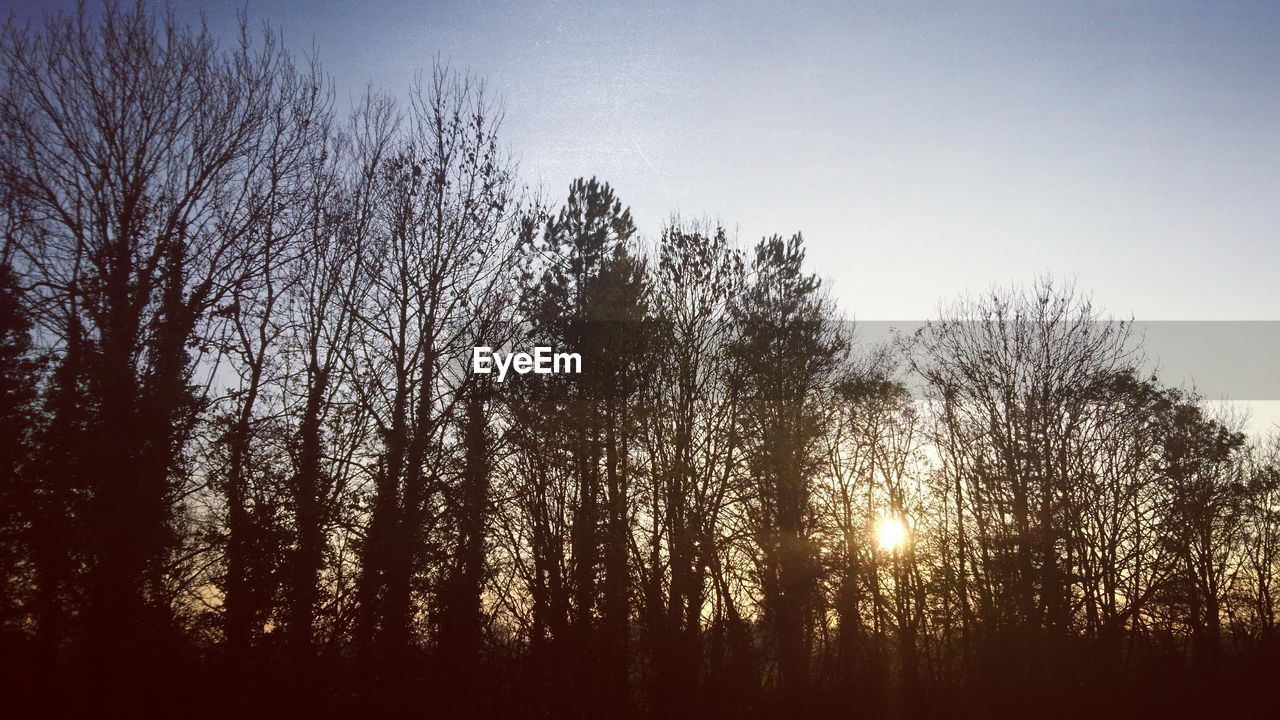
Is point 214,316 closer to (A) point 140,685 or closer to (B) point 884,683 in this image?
(A) point 140,685

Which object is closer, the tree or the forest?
the forest

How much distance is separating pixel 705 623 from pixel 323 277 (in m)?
13.6

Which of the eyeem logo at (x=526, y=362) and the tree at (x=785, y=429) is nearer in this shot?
the eyeem logo at (x=526, y=362)

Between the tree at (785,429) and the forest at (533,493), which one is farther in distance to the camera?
the tree at (785,429)

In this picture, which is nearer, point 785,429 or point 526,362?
point 526,362

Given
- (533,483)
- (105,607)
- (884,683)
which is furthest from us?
(884,683)

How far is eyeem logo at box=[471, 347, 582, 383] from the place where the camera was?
51.2ft

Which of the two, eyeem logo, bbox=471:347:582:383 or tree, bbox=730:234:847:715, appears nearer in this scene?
eyeem logo, bbox=471:347:582:383

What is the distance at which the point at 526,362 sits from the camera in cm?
1686

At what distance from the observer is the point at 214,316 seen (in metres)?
13.1

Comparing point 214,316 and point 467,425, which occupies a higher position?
point 214,316

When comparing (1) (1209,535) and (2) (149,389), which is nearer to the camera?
(2) (149,389)

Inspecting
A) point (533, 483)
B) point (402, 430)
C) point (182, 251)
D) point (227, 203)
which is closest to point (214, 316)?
point (182, 251)

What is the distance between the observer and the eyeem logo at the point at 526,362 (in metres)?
15.6
